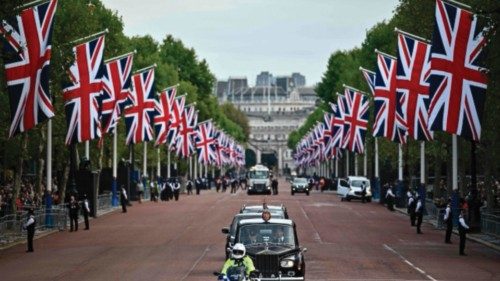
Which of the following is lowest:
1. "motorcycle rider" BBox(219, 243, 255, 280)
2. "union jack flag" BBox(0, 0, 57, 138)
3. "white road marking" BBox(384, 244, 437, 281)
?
"white road marking" BBox(384, 244, 437, 281)

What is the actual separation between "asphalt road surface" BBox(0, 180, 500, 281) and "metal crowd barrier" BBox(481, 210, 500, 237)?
1.43m

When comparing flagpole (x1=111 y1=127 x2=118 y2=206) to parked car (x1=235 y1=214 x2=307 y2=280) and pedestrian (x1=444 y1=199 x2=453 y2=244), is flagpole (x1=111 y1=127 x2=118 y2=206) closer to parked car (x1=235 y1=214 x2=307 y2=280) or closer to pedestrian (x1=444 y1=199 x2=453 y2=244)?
pedestrian (x1=444 y1=199 x2=453 y2=244)

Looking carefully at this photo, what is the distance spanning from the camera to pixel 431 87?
147 ft

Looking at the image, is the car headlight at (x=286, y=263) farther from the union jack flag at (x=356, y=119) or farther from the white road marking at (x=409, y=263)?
the union jack flag at (x=356, y=119)

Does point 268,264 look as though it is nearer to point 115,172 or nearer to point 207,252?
point 207,252

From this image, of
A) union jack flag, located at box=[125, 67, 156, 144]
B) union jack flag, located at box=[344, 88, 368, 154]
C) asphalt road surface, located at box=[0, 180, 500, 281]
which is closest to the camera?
asphalt road surface, located at box=[0, 180, 500, 281]

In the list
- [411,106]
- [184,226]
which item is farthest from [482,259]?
[184,226]

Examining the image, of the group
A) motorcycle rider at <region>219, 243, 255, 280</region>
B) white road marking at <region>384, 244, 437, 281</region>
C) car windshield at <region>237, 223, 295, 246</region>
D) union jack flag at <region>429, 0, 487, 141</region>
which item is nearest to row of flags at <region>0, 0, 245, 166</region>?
car windshield at <region>237, 223, 295, 246</region>

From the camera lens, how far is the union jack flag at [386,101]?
65.8 m

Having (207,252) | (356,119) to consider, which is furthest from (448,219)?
(356,119)

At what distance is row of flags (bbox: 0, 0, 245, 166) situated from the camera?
40.7m

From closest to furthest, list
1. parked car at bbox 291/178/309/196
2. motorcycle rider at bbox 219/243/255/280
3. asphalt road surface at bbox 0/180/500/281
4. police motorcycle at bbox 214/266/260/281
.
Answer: police motorcycle at bbox 214/266/260/281
motorcycle rider at bbox 219/243/255/280
asphalt road surface at bbox 0/180/500/281
parked car at bbox 291/178/309/196

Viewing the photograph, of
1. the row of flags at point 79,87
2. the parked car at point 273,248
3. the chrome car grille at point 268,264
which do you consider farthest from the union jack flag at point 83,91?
the chrome car grille at point 268,264

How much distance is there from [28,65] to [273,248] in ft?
48.4
